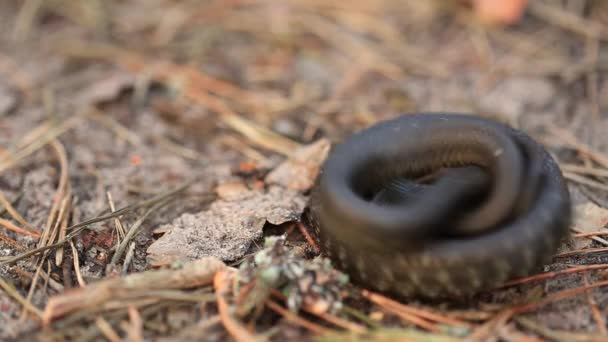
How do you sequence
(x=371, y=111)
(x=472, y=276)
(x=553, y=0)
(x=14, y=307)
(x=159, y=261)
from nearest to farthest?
(x=472, y=276) → (x=14, y=307) → (x=159, y=261) → (x=371, y=111) → (x=553, y=0)

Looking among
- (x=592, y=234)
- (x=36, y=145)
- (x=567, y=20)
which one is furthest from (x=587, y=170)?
(x=36, y=145)

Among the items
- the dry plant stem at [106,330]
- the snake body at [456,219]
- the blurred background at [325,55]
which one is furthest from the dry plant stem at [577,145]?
the dry plant stem at [106,330]

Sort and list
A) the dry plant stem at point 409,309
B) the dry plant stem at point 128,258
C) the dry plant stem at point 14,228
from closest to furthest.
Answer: the dry plant stem at point 409,309, the dry plant stem at point 128,258, the dry plant stem at point 14,228

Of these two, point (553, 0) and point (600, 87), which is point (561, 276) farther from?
point (553, 0)

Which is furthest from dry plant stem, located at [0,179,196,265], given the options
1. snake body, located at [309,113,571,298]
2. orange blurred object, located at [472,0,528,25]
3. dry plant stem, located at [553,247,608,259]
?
orange blurred object, located at [472,0,528,25]

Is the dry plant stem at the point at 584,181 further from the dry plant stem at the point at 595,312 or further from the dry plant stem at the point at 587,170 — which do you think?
the dry plant stem at the point at 595,312

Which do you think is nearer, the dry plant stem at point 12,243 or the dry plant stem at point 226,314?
the dry plant stem at point 226,314

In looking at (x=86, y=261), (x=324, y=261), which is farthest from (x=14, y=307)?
(x=324, y=261)
